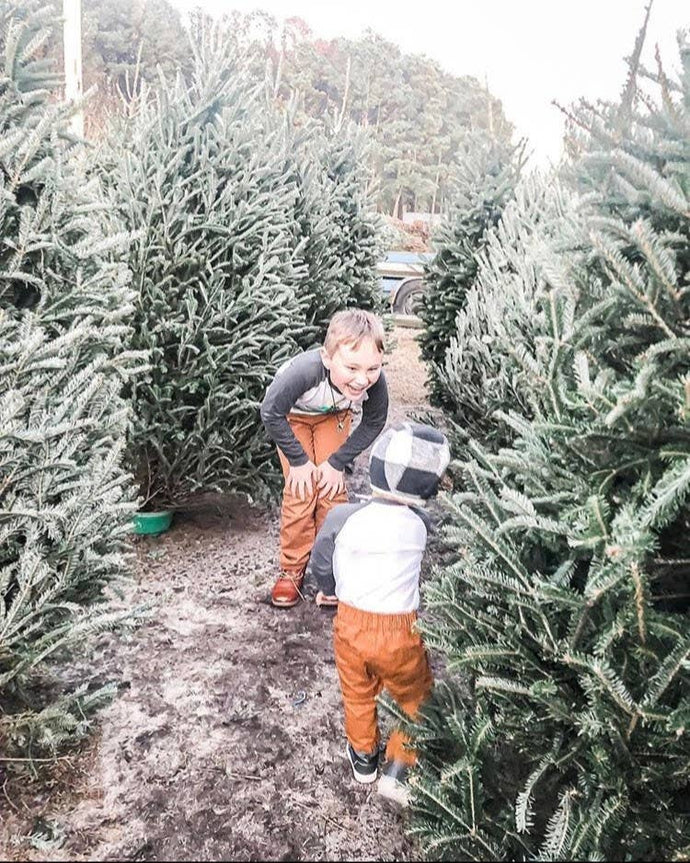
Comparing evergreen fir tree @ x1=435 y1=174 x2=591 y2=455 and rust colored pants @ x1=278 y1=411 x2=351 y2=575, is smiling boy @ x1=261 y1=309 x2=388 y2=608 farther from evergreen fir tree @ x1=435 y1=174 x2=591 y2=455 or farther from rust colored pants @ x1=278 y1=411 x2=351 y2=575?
evergreen fir tree @ x1=435 y1=174 x2=591 y2=455

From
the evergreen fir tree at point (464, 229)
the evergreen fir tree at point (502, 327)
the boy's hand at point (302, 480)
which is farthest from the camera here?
the evergreen fir tree at point (464, 229)

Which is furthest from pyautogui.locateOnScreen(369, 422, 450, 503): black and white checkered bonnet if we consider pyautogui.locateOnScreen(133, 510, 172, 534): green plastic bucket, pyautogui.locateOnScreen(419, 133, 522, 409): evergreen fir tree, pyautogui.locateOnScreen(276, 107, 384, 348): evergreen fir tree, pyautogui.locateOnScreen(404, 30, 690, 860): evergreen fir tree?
pyautogui.locateOnScreen(419, 133, 522, 409): evergreen fir tree

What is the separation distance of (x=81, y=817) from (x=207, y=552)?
240 centimetres

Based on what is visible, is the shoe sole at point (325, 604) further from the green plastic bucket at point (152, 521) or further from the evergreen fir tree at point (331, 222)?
the evergreen fir tree at point (331, 222)

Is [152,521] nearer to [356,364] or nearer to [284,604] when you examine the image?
[284,604]

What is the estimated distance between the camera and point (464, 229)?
25.7 ft

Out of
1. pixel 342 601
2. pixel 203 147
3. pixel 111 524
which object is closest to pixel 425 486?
pixel 342 601

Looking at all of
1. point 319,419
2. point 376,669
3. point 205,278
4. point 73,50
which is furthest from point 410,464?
point 73,50

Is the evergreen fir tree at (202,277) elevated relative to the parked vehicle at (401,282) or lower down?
elevated

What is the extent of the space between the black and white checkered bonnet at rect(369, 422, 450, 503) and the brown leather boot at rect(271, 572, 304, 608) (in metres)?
1.77

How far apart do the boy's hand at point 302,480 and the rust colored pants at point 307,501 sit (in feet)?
0.15

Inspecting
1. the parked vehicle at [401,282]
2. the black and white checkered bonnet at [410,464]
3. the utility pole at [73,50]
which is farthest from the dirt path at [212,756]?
the parked vehicle at [401,282]

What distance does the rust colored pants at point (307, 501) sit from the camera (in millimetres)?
3959

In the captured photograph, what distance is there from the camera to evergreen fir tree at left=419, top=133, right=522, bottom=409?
7.71 m
